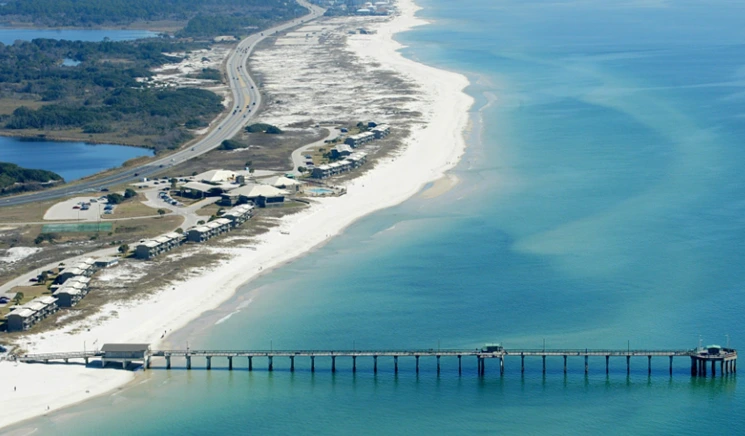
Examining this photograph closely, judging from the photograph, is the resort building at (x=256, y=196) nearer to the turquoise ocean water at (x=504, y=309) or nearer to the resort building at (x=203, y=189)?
the resort building at (x=203, y=189)

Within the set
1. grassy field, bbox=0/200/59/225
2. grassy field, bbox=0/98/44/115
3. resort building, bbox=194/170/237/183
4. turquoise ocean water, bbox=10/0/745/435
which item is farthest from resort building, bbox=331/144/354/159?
grassy field, bbox=0/98/44/115

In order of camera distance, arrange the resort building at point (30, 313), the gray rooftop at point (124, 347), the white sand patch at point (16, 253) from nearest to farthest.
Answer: the gray rooftop at point (124, 347), the resort building at point (30, 313), the white sand patch at point (16, 253)

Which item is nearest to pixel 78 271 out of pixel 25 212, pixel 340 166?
pixel 25 212

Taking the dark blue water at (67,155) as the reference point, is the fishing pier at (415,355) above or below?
below

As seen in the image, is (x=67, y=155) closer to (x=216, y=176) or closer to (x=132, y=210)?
(x=216, y=176)

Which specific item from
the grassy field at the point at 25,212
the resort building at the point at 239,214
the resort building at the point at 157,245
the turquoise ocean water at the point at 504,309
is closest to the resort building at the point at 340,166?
the turquoise ocean water at the point at 504,309

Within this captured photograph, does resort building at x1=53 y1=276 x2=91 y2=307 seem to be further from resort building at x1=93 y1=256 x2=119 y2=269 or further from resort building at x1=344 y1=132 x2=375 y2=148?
resort building at x1=344 y1=132 x2=375 y2=148
